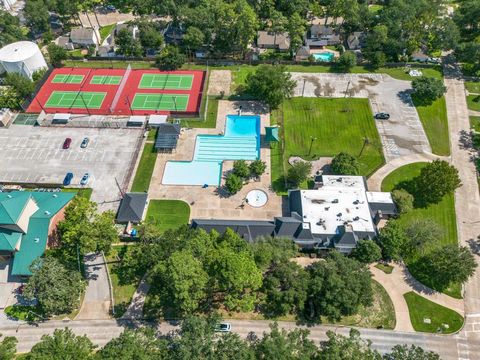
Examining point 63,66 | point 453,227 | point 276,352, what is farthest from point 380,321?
point 63,66

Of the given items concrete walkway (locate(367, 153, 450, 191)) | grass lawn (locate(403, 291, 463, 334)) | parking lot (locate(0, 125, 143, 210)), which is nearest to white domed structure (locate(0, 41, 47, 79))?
parking lot (locate(0, 125, 143, 210))

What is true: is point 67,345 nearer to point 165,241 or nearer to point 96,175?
point 165,241

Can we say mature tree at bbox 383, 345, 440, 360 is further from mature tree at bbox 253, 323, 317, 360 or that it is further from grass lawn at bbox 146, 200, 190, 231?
grass lawn at bbox 146, 200, 190, 231

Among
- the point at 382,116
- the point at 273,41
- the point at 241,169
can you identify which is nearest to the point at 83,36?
the point at 273,41

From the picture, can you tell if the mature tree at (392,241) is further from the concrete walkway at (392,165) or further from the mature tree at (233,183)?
the mature tree at (233,183)

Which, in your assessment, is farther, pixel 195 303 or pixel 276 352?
pixel 195 303

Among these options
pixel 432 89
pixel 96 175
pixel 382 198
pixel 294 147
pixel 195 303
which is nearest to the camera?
pixel 195 303

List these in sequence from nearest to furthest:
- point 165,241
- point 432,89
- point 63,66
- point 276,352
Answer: point 276,352 < point 165,241 < point 432,89 < point 63,66

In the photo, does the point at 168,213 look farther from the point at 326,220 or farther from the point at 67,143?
the point at 67,143
